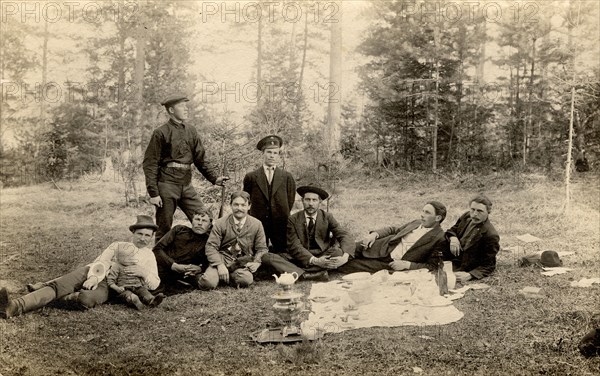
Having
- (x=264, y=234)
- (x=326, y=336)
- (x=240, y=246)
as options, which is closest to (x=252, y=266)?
(x=240, y=246)

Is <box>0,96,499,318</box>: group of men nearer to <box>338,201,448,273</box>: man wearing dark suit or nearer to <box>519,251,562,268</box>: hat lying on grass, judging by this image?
<box>338,201,448,273</box>: man wearing dark suit

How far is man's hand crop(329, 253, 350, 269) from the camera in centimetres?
530

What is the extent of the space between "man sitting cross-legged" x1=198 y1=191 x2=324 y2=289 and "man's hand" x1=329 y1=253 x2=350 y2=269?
0.33 meters

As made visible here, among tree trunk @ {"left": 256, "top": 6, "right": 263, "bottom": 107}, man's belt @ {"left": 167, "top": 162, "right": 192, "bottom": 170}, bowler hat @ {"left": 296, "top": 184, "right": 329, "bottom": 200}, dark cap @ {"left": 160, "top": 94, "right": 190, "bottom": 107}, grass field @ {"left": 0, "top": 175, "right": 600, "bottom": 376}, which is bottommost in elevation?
grass field @ {"left": 0, "top": 175, "right": 600, "bottom": 376}

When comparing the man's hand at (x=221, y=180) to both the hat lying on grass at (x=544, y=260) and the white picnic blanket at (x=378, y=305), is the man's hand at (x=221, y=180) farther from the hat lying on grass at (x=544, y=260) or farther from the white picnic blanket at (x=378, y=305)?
the hat lying on grass at (x=544, y=260)

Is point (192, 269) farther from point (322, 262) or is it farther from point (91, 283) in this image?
point (322, 262)

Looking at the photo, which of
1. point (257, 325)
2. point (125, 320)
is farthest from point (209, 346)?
point (125, 320)

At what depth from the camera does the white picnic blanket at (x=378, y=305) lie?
4.09 m

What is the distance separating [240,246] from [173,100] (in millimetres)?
1618

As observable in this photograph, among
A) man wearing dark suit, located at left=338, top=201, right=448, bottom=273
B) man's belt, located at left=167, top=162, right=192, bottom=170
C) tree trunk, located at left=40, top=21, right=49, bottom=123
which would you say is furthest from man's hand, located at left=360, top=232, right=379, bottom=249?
tree trunk, located at left=40, top=21, right=49, bottom=123

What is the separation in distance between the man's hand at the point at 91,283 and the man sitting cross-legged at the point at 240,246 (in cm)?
104

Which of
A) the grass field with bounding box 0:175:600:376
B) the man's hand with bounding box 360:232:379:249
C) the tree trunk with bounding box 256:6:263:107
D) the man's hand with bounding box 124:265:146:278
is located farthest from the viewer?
the man's hand with bounding box 360:232:379:249
